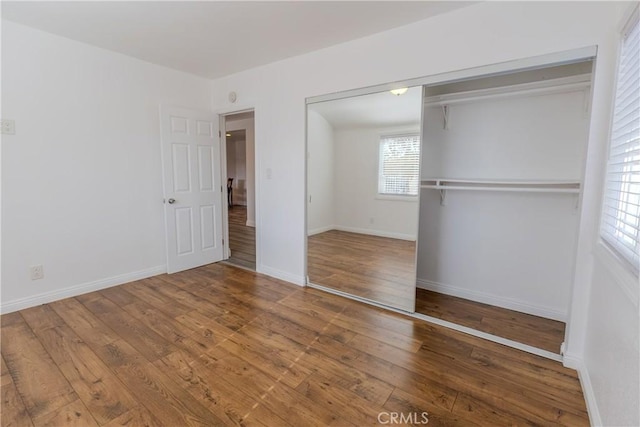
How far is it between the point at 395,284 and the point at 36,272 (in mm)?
3596

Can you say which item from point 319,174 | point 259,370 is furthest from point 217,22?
point 259,370

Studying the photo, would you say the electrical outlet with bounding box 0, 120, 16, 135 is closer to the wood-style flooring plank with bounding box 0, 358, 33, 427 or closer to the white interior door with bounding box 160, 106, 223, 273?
the white interior door with bounding box 160, 106, 223, 273

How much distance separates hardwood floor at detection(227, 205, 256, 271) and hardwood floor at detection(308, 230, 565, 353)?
1079mm

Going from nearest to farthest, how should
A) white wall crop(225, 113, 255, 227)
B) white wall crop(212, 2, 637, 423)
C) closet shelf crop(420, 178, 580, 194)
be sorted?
white wall crop(212, 2, 637, 423) < closet shelf crop(420, 178, 580, 194) < white wall crop(225, 113, 255, 227)

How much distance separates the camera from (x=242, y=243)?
539 cm

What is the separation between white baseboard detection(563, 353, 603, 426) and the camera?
1.50m

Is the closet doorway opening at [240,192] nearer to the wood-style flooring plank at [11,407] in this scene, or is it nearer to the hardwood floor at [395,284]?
the hardwood floor at [395,284]

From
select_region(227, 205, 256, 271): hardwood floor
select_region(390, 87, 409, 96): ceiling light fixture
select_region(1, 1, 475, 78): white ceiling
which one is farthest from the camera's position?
select_region(227, 205, 256, 271): hardwood floor

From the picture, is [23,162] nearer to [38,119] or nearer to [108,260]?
[38,119]

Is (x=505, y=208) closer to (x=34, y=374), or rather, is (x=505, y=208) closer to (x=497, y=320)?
(x=497, y=320)

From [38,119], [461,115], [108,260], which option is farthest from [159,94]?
[461,115]

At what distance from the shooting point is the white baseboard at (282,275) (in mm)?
3459

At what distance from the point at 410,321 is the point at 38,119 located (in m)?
3.86
